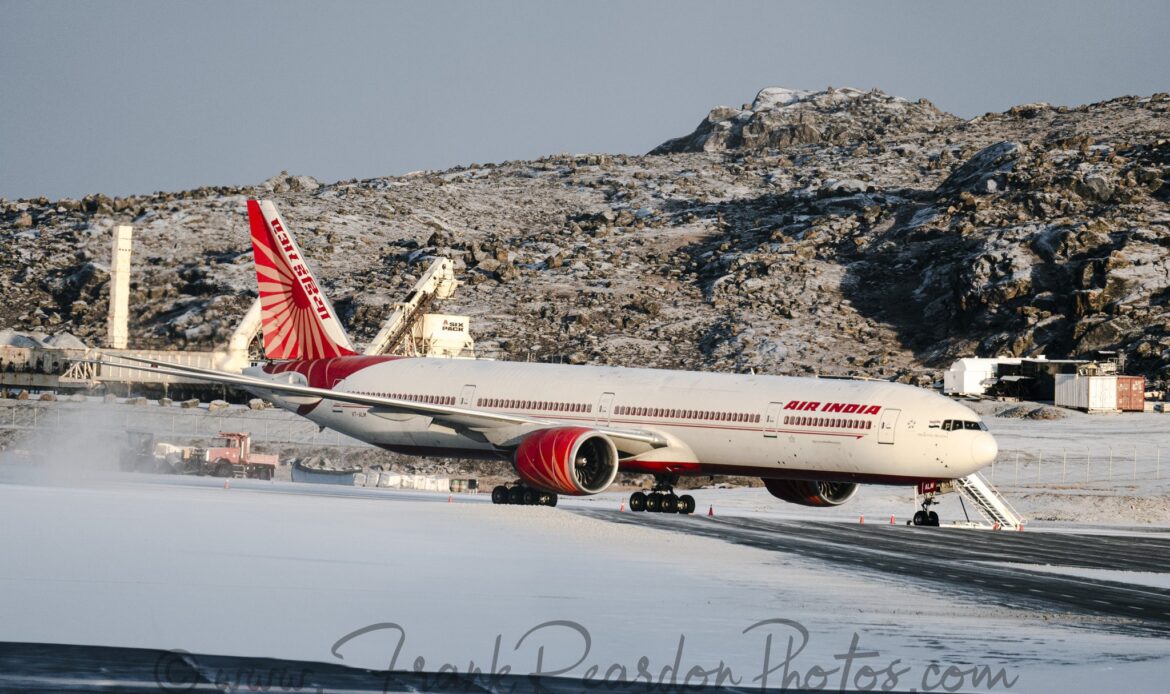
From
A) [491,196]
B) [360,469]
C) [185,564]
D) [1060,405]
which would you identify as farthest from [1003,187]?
[185,564]

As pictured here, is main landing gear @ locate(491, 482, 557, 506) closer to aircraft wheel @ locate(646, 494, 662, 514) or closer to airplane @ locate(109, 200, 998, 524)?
airplane @ locate(109, 200, 998, 524)

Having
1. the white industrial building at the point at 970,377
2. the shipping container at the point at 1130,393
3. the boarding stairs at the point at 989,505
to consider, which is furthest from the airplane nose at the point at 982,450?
the white industrial building at the point at 970,377

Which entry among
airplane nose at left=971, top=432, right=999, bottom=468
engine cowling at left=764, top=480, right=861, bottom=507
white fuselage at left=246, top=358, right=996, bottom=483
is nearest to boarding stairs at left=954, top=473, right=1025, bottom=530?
engine cowling at left=764, top=480, right=861, bottom=507

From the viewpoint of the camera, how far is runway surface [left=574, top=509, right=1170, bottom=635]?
78.2 ft

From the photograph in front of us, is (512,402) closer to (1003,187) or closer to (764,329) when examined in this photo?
(764,329)

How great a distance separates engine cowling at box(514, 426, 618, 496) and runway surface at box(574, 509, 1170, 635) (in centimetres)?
119

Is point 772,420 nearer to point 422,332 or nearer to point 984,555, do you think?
point 984,555

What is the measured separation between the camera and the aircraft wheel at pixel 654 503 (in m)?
44.4

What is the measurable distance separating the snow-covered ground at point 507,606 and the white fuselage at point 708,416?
29.9 feet

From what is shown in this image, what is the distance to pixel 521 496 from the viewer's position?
45281 mm

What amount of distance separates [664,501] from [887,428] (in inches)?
311

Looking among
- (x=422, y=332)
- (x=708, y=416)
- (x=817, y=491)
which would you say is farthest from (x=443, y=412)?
(x=422, y=332)

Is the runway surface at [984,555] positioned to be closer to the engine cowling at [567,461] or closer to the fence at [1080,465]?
the engine cowling at [567,461]

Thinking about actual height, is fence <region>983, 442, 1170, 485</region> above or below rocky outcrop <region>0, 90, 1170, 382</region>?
below
